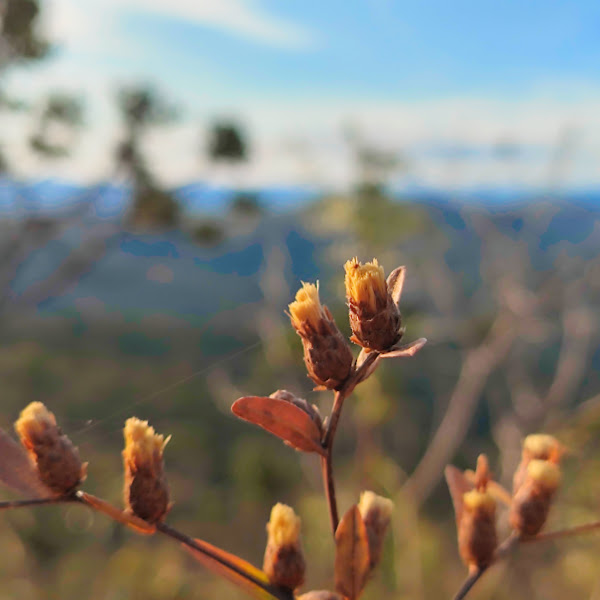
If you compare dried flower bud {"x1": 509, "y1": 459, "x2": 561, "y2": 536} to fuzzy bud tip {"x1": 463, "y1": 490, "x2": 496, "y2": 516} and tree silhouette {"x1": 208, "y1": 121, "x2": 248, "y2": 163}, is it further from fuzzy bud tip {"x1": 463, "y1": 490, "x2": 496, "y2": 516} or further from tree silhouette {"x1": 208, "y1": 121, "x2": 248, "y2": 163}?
tree silhouette {"x1": 208, "y1": 121, "x2": 248, "y2": 163}

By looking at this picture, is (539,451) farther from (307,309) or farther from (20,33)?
(20,33)

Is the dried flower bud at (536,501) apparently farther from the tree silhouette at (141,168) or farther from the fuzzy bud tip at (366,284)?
the tree silhouette at (141,168)

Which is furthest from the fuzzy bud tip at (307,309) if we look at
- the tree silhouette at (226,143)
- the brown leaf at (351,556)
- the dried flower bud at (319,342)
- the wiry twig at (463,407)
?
the tree silhouette at (226,143)

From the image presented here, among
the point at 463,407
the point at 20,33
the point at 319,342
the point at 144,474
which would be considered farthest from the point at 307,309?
the point at 20,33

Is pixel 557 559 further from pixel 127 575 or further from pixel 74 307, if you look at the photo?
pixel 74 307

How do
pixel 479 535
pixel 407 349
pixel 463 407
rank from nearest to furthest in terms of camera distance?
pixel 407 349 → pixel 479 535 → pixel 463 407
